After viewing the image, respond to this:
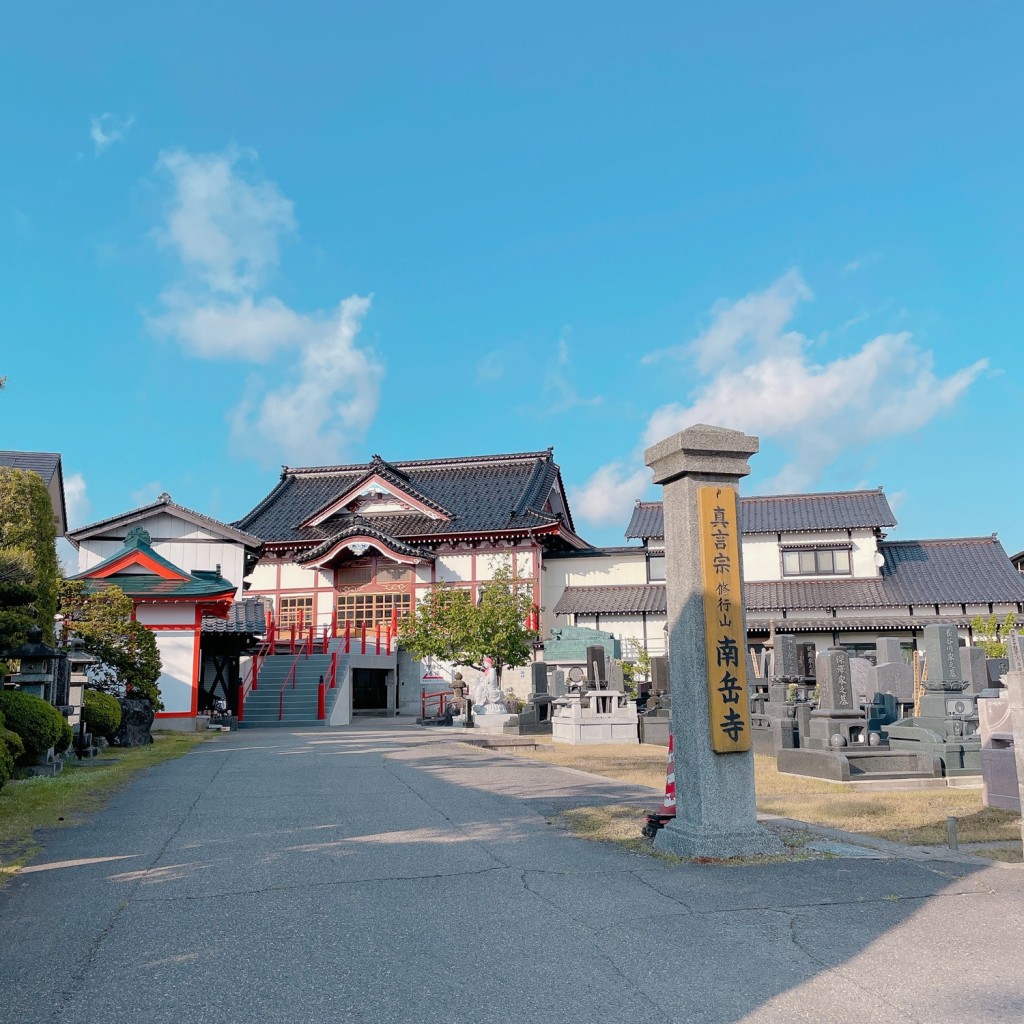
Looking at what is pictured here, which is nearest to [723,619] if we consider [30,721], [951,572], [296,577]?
[30,721]

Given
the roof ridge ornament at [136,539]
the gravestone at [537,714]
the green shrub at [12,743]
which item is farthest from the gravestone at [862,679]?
the roof ridge ornament at [136,539]

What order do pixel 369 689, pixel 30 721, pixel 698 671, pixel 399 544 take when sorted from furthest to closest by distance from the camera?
pixel 369 689 → pixel 399 544 → pixel 30 721 → pixel 698 671

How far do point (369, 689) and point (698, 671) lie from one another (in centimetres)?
2995

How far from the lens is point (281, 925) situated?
5.18 metres

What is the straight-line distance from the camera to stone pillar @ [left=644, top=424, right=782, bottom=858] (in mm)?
7059

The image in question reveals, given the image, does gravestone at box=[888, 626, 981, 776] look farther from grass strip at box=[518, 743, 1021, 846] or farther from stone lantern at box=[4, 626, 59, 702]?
stone lantern at box=[4, 626, 59, 702]

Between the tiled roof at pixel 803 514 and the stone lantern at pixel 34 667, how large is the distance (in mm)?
24487

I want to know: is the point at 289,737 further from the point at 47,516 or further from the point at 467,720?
the point at 47,516

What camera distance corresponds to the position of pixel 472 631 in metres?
28.1

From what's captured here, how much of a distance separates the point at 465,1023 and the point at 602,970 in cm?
88

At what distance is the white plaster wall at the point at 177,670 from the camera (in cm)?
2459

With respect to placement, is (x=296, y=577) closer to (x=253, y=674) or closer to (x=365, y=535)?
(x=365, y=535)

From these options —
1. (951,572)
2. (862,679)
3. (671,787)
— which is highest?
(951,572)

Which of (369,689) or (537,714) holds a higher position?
(369,689)
